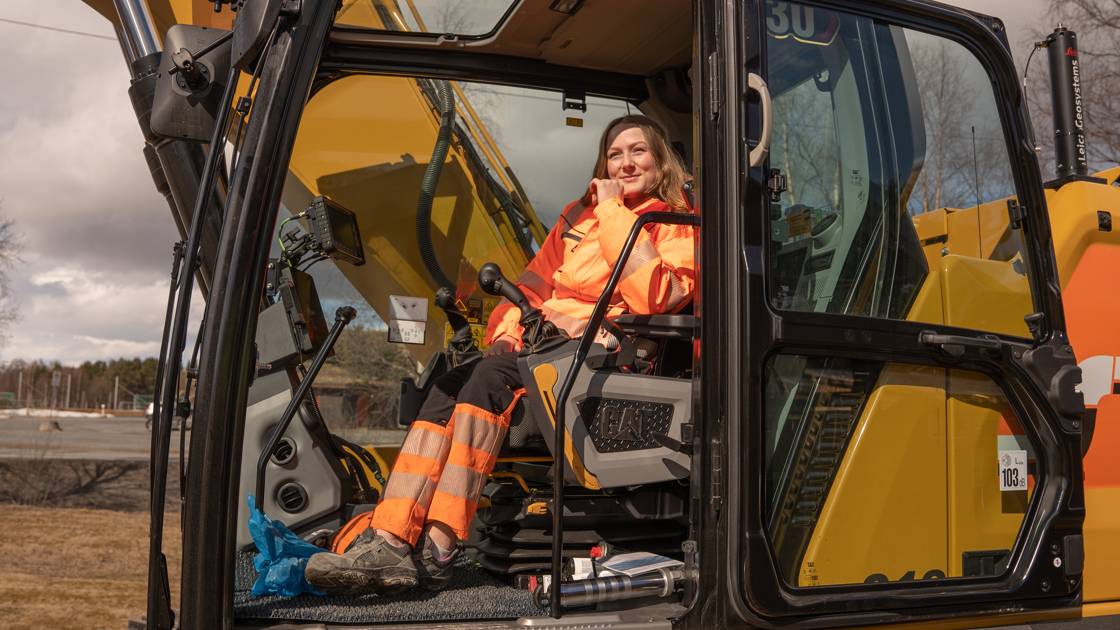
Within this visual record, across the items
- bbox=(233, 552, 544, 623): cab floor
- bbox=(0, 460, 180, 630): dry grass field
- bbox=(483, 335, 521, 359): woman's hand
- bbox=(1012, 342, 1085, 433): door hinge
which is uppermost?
bbox=(483, 335, 521, 359): woman's hand

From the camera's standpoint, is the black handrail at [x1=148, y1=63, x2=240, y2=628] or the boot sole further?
the boot sole

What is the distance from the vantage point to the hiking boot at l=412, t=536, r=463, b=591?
1992 millimetres

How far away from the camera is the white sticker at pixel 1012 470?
1.96 meters

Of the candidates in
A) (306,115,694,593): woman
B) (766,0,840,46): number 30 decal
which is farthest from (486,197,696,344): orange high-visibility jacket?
(766,0,840,46): number 30 decal

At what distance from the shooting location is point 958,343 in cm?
188

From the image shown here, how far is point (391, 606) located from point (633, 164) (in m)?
1.61

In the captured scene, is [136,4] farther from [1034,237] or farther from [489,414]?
[1034,237]

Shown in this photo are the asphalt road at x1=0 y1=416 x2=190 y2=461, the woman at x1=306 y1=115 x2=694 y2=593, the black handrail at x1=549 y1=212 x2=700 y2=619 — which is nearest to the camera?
the black handrail at x1=549 y1=212 x2=700 y2=619

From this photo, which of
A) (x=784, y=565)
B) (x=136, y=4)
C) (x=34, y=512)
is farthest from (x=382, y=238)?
(x=34, y=512)

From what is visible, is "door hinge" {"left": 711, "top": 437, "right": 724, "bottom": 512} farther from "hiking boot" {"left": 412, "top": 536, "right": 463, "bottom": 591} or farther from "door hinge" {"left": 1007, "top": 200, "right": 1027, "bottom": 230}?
"door hinge" {"left": 1007, "top": 200, "right": 1027, "bottom": 230}

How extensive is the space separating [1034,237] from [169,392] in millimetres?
2232

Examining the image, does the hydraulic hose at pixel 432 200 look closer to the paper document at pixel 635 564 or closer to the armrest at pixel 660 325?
the armrest at pixel 660 325

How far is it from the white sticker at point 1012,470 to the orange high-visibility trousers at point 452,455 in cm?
130

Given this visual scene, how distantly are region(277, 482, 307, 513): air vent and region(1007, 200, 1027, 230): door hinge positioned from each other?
2.49 m
